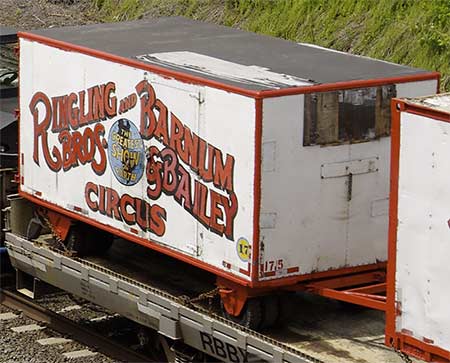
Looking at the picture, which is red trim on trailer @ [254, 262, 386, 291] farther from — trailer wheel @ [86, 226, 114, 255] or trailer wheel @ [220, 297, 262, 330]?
trailer wheel @ [86, 226, 114, 255]

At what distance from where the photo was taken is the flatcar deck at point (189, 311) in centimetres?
951

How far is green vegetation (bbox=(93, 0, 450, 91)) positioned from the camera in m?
16.6

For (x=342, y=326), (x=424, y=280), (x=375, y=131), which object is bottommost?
(x=342, y=326)

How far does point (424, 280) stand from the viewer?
331 inches

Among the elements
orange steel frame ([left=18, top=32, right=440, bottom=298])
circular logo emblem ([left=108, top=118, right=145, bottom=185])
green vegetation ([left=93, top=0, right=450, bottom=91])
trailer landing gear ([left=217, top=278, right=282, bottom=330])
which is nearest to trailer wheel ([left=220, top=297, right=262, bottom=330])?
trailer landing gear ([left=217, top=278, right=282, bottom=330])

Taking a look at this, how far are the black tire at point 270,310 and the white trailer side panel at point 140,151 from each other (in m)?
0.45

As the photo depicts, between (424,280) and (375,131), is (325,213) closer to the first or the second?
(375,131)

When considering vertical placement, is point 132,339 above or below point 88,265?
below

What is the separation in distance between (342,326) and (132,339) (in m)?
2.81

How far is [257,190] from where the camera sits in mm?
9406

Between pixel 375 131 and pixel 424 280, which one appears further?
pixel 375 131

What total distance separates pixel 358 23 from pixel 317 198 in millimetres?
9032

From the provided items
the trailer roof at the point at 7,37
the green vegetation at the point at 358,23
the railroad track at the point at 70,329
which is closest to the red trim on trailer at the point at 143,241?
the railroad track at the point at 70,329

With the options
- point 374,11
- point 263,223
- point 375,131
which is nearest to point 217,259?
point 263,223
